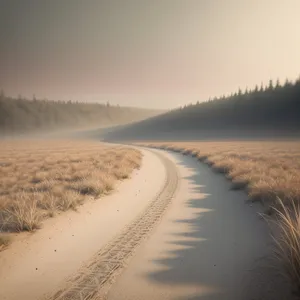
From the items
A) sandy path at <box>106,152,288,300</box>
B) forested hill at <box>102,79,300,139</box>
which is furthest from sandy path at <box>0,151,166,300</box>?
forested hill at <box>102,79,300,139</box>

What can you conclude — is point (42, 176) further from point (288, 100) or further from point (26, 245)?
point (288, 100)

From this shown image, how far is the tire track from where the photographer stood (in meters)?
3.74

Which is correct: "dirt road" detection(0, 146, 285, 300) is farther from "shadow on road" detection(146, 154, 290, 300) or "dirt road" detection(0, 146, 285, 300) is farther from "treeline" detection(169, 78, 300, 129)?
"treeline" detection(169, 78, 300, 129)

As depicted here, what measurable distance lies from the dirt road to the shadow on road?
0.06 ft

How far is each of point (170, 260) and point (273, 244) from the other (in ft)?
8.78

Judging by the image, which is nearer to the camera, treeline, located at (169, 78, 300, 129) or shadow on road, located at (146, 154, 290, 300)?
shadow on road, located at (146, 154, 290, 300)

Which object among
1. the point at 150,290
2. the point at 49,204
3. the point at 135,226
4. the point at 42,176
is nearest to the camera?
the point at 150,290

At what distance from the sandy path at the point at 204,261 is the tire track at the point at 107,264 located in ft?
0.63

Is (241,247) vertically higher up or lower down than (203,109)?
lower down

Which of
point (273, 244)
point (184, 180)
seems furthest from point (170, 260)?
point (184, 180)

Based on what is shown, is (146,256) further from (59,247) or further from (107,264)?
(59,247)

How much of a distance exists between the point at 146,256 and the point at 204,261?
1.31 meters

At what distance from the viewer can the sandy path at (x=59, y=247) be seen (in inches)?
158

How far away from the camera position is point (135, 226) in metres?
6.67
